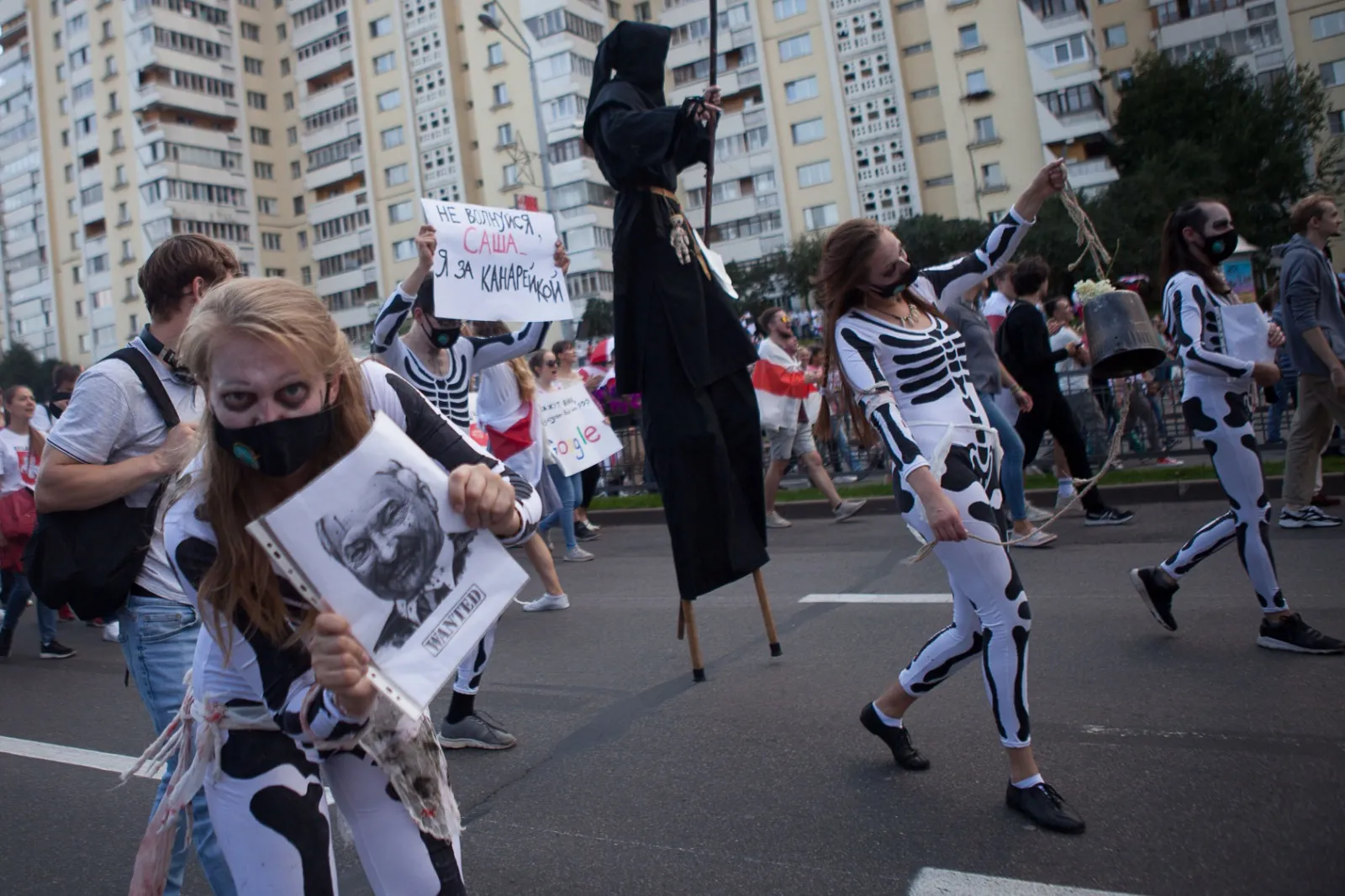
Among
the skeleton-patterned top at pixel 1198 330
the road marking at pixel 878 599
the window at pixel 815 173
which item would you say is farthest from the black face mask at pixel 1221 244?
the window at pixel 815 173

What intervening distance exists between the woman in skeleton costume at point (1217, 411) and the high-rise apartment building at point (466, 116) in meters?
48.3

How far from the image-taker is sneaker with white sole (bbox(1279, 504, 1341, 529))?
7.78m

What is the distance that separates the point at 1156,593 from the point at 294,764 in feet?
14.9

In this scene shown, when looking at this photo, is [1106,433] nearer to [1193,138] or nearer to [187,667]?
[187,667]

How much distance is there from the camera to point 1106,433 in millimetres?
12062

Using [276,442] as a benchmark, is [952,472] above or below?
below

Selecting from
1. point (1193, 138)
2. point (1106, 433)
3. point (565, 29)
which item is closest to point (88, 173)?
point (565, 29)

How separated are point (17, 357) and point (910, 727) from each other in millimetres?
85859

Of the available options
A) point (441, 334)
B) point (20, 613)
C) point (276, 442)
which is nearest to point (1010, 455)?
point (441, 334)

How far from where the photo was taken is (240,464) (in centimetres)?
211

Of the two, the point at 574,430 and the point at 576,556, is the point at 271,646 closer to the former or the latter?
the point at 576,556

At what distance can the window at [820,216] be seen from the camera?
61.5 metres

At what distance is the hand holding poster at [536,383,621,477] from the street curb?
2.02 m

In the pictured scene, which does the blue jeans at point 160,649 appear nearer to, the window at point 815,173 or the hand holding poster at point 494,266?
the hand holding poster at point 494,266
